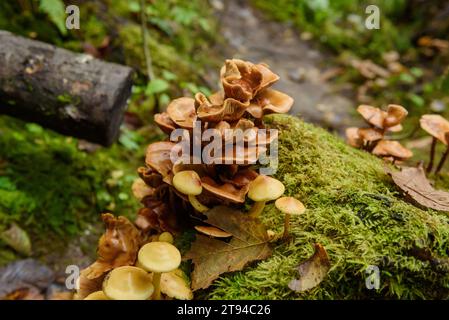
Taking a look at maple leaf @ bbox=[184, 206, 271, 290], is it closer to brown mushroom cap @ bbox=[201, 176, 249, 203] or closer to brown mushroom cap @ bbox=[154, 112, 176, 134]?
brown mushroom cap @ bbox=[201, 176, 249, 203]

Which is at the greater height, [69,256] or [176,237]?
[176,237]

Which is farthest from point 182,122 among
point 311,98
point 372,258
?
point 311,98

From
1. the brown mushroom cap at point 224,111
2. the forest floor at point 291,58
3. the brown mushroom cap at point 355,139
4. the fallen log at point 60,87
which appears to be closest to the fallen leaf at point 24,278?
the fallen log at point 60,87

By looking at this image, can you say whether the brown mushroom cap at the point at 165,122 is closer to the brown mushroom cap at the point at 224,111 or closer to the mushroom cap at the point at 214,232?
the brown mushroom cap at the point at 224,111

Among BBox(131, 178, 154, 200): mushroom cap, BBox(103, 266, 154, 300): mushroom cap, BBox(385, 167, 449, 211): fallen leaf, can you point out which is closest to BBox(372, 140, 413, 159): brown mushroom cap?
BBox(385, 167, 449, 211): fallen leaf

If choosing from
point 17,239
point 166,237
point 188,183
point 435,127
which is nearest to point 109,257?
point 166,237

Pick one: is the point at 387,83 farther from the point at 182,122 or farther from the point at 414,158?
the point at 182,122
